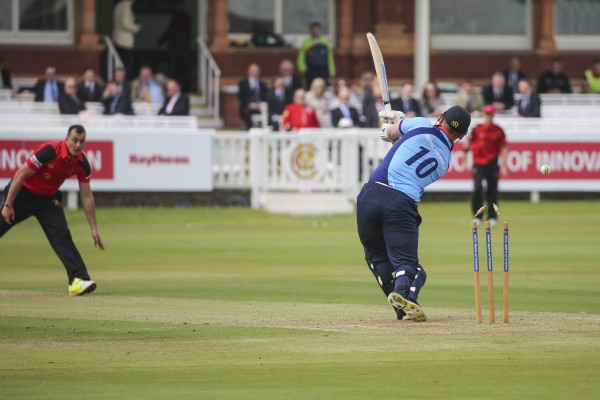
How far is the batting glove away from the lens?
12.6 metres

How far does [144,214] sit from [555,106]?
339 inches

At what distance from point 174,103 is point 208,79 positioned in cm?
507

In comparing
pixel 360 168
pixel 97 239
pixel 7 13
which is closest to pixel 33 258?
pixel 97 239

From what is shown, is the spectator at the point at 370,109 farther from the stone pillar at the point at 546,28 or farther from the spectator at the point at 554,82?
the stone pillar at the point at 546,28

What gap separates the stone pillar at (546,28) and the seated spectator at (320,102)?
7384 mm

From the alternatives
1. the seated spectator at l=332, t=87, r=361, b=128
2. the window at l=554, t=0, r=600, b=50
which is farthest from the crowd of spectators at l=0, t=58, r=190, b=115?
the window at l=554, t=0, r=600, b=50

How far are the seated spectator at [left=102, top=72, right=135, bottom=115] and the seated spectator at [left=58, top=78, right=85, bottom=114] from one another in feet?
2.14

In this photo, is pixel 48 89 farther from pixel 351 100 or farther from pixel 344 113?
pixel 351 100

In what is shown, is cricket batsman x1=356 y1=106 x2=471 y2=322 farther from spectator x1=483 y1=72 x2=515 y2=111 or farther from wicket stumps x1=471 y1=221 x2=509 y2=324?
spectator x1=483 y1=72 x2=515 y2=111

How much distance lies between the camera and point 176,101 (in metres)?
28.4

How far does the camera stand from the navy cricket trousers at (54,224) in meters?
15.3

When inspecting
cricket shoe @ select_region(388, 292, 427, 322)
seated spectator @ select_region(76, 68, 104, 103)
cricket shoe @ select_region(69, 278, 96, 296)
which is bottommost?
cricket shoe @ select_region(69, 278, 96, 296)

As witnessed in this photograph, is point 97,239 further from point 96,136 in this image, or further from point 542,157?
point 542,157

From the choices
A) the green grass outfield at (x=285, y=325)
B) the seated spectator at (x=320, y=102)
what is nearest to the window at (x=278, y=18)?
the seated spectator at (x=320, y=102)
